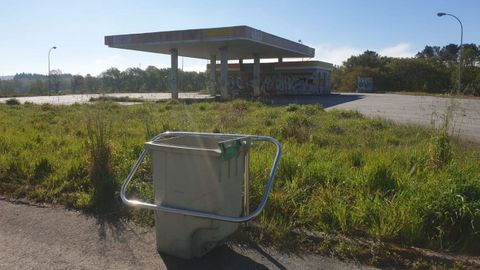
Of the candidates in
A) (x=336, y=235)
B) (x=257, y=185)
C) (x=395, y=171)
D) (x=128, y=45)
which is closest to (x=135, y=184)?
(x=257, y=185)

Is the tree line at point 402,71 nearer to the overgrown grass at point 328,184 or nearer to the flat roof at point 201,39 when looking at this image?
the flat roof at point 201,39

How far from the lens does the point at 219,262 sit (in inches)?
142

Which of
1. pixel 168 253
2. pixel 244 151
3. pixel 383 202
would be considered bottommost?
pixel 168 253

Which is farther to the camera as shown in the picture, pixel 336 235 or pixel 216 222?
pixel 336 235

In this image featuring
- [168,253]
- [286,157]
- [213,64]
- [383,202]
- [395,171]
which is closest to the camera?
[168,253]

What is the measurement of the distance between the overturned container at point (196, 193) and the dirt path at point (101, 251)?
0.63 feet

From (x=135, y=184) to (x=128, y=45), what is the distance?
1197 inches

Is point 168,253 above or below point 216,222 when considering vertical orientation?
below

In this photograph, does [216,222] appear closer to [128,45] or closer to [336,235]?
[336,235]

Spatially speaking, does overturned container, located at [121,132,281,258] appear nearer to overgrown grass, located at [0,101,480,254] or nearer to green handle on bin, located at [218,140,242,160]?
green handle on bin, located at [218,140,242,160]

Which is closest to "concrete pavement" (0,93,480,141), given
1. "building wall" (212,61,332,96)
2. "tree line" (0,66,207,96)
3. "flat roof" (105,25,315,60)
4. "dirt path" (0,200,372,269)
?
"tree line" (0,66,207,96)

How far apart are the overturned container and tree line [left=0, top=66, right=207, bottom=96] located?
4.37 meters

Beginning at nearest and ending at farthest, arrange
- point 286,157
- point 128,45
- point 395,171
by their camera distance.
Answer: point 395,171 → point 286,157 → point 128,45

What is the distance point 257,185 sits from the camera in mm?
4969
